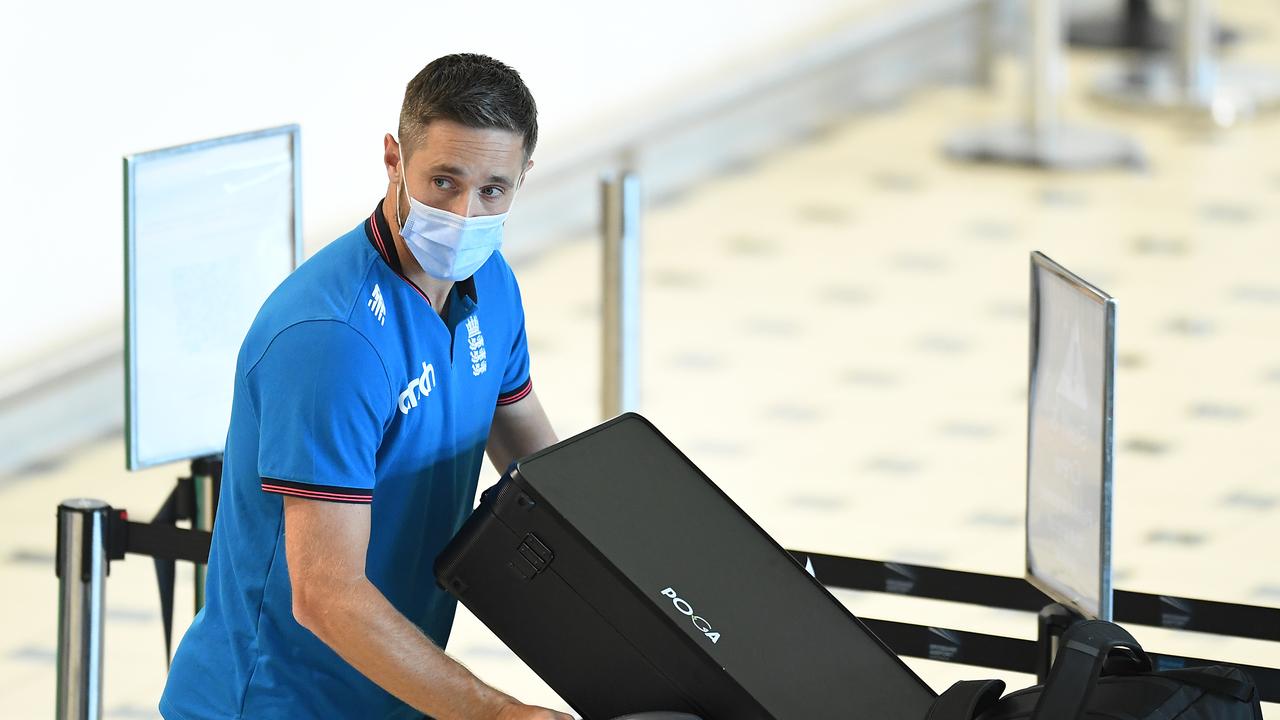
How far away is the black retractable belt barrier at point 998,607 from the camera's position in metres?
2.82

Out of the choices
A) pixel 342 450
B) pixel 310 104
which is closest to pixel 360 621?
pixel 342 450

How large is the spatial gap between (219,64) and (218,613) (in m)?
3.77

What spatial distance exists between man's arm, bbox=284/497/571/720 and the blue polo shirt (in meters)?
0.03

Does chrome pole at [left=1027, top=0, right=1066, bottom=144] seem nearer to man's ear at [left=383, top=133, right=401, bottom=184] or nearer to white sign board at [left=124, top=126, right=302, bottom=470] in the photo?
white sign board at [left=124, top=126, right=302, bottom=470]

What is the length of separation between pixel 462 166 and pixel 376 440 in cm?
31

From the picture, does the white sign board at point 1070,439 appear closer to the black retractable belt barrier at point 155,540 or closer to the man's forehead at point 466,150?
the man's forehead at point 466,150

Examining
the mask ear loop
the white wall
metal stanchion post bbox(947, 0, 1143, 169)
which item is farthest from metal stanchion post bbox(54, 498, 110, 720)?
metal stanchion post bbox(947, 0, 1143, 169)

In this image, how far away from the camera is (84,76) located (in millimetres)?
5598

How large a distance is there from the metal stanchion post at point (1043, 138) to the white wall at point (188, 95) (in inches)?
78.3

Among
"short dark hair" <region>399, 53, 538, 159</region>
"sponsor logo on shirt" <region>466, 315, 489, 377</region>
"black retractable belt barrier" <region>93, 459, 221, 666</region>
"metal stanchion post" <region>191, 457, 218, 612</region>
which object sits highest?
"short dark hair" <region>399, 53, 538, 159</region>

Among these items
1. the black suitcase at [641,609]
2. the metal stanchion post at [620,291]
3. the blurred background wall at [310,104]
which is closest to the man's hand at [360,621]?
the black suitcase at [641,609]

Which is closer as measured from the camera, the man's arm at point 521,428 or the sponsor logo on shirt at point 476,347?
the sponsor logo on shirt at point 476,347

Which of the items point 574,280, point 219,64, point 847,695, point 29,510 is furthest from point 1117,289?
point 847,695

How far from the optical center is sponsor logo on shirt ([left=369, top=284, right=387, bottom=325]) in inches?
92.0
